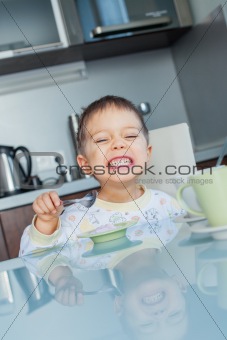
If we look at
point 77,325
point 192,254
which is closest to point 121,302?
point 77,325

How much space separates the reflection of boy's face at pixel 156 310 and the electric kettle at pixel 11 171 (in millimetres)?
1402

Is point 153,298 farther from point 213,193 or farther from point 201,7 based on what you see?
point 201,7

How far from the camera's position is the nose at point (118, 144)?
941 millimetres

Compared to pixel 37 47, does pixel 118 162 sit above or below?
below

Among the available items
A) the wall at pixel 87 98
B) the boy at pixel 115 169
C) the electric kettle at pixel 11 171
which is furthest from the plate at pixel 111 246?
the wall at pixel 87 98

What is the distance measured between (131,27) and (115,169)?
98 cm

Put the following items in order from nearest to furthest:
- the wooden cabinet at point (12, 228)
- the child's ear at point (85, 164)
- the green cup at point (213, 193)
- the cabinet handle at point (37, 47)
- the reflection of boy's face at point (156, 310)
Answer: the reflection of boy's face at point (156, 310), the green cup at point (213, 193), the child's ear at point (85, 164), the wooden cabinet at point (12, 228), the cabinet handle at point (37, 47)

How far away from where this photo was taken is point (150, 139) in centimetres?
114

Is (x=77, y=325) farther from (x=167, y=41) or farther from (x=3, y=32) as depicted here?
(x=167, y=41)

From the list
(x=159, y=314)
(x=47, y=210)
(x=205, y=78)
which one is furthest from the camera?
(x=205, y=78)

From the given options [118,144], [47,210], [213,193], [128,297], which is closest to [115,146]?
[118,144]

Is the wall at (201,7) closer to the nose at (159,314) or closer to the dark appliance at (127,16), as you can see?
the dark appliance at (127,16)

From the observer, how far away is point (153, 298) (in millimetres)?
290

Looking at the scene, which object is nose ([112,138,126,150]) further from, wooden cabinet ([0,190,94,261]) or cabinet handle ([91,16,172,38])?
cabinet handle ([91,16,172,38])
